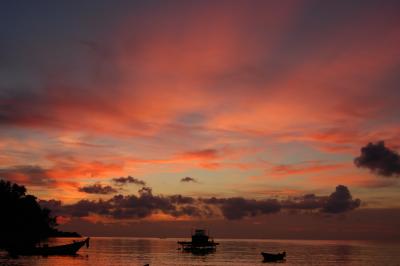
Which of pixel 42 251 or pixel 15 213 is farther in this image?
pixel 15 213

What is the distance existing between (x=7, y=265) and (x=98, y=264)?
22387 mm

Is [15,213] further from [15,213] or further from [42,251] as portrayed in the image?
[42,251]

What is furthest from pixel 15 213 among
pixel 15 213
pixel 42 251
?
pixel 42 251

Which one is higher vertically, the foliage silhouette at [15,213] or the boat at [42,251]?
the foliage silhouette at [15,213]

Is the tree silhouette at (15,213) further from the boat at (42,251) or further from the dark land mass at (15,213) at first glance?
the boat at (42,251)

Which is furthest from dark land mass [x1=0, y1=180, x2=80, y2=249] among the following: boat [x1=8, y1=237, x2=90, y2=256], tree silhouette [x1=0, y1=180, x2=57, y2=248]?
boat [x1=8, y1=237, x2=90, y2=256]

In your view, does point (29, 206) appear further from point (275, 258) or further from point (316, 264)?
point (316, 264)

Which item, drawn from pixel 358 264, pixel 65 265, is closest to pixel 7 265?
pixel 65 265

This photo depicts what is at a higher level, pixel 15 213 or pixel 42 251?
pixel 15 213

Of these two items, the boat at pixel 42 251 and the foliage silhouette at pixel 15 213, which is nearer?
the boat at pixel 42 251

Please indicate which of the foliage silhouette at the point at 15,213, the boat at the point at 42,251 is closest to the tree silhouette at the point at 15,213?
the foliage silhouette at the point at 15,213

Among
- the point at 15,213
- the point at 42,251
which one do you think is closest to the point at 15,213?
the point at 15,213

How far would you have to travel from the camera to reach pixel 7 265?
274 feet

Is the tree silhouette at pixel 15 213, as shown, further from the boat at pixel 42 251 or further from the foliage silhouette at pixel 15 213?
the boat at pixel 42 251
